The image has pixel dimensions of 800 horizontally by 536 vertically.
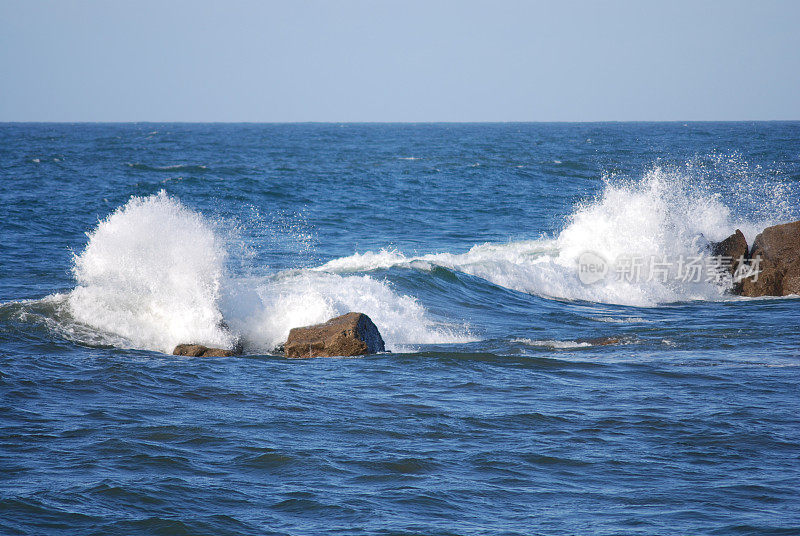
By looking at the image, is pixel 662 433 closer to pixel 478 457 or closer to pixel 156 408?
pixel 478 457

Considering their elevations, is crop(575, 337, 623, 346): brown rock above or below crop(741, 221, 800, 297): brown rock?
below

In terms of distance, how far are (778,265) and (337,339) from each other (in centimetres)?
797

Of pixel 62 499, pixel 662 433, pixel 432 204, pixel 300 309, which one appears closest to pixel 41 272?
pixel 300 309

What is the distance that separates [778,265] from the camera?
482 inches

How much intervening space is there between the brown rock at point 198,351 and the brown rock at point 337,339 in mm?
677

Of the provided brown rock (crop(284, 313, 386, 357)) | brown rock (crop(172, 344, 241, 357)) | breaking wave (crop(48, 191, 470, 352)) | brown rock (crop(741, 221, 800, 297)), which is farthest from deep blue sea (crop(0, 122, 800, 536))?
brown rock (crop(741, 221, 800, 297))

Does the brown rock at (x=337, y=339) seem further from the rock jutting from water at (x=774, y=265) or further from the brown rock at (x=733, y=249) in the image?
the brown rock at (x=733, y=249)

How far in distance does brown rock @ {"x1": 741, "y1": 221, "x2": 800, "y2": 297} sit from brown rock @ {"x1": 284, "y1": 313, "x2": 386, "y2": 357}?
7.22 metres

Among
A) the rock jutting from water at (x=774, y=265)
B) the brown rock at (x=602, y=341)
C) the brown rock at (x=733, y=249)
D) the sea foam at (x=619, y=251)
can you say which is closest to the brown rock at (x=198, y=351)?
the brown rock at (x=602, y=341)

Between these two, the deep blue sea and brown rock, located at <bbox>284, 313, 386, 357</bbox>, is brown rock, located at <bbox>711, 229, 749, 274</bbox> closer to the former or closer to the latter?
the deep blue sea

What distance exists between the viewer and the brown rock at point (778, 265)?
12.1 metres

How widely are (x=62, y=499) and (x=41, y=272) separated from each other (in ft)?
29.8

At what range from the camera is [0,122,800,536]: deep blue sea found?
170 inches

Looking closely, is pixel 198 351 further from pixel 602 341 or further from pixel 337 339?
pixel 602 341
